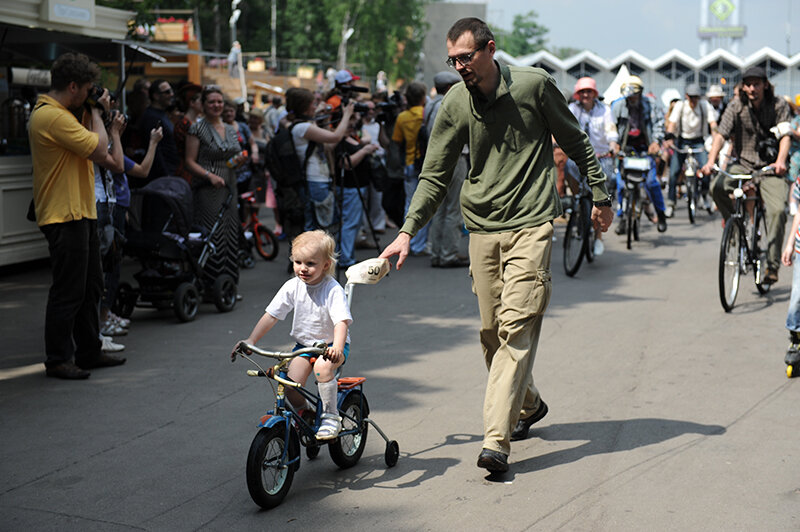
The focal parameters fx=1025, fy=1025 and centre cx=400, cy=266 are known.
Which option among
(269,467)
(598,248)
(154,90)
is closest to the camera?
(269,467)

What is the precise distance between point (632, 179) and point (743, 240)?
4626mm

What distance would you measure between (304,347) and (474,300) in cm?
567

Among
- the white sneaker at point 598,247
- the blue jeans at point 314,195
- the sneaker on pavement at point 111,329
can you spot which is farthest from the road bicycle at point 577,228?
the sneaker on pavement at point 111,329

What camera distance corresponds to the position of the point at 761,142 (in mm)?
10055

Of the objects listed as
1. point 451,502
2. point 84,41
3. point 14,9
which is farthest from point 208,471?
point 84,41

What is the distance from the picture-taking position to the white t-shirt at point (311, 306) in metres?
4.92

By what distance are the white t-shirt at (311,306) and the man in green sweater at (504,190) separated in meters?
0.40

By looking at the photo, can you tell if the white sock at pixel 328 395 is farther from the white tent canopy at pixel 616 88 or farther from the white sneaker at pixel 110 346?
the white tent canopy at pixel 616 88

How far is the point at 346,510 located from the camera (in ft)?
15.3

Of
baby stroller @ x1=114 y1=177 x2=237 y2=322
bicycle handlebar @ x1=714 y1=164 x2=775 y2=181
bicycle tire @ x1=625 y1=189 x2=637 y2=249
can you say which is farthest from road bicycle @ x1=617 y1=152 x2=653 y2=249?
baby stroller @ x1=114 y1=177 x2=237 y2=322

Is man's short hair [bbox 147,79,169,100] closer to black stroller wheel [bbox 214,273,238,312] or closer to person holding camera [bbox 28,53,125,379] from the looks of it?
black stroller wheel [bbox 214,273,238,312]

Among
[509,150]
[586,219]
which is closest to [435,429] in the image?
Answer: [509,150]

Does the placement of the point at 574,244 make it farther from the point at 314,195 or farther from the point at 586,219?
the point at 314,195

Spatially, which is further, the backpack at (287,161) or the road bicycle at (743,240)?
the backpack at (287,161)
